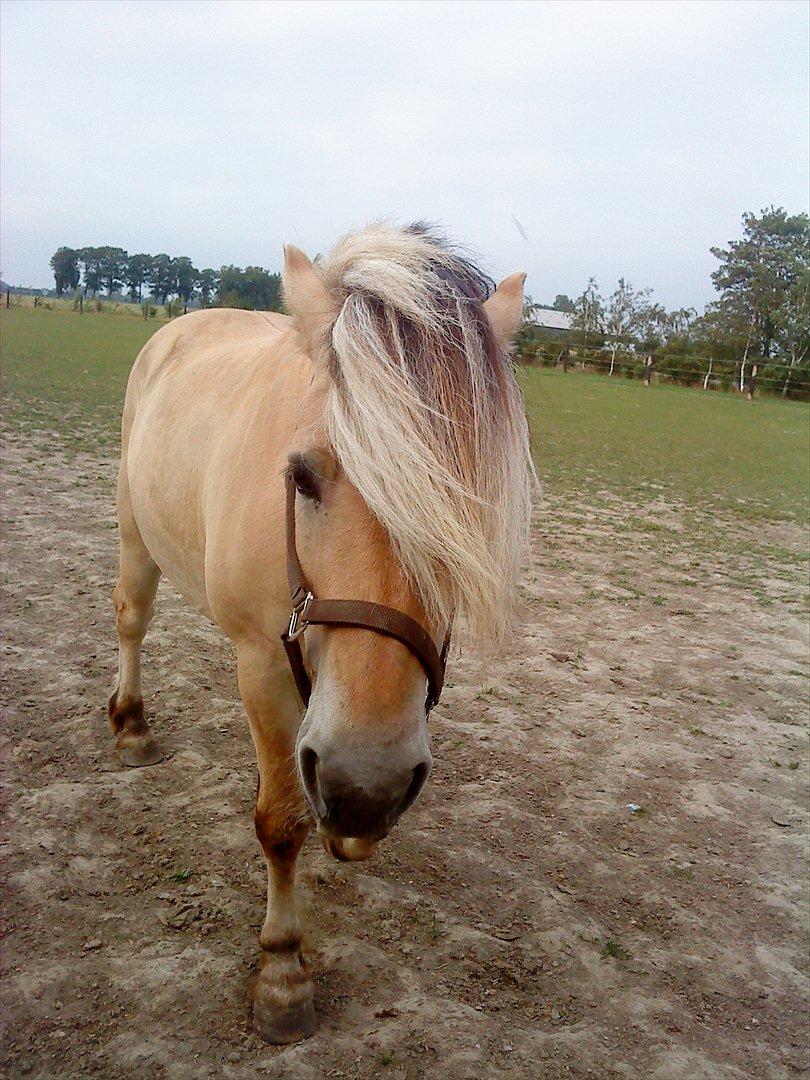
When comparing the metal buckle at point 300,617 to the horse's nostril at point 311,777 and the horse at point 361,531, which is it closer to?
the horse at point 361,531

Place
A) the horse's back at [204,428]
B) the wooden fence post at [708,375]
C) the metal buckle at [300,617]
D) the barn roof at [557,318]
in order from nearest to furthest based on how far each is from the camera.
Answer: the metal buckle at [300,617] → the horse's back at [204,428] → the wooden fence post at [708,375] → the barn roof at [557,318]

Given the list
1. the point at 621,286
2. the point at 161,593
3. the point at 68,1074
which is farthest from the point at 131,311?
the point at 68,1074

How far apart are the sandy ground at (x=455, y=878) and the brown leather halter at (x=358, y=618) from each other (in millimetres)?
1223

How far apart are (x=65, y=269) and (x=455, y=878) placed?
106 m

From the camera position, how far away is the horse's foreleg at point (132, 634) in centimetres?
338

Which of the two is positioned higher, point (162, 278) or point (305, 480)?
point (162, 278)

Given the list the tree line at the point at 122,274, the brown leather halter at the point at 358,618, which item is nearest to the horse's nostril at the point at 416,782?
the brown leather halter at the point at 358,618

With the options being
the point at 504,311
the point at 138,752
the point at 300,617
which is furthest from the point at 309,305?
the point at 138,752

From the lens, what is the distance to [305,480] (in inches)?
64.0

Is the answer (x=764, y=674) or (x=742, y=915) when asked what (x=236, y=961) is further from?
(x=764, y=674)

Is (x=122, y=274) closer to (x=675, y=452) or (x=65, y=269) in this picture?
(x=65, y=269)

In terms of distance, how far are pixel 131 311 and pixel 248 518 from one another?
6551 cm

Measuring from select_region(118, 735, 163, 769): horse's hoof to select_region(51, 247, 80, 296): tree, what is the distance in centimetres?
10328

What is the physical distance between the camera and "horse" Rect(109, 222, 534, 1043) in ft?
4.85
